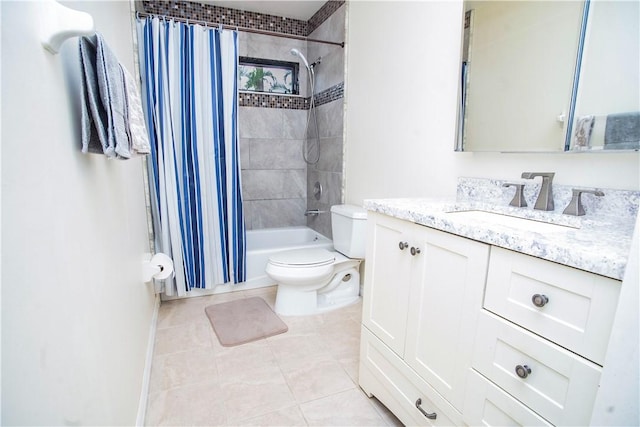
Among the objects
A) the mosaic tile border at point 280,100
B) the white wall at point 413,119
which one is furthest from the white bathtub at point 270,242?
the mosaic tile border at point 280,100

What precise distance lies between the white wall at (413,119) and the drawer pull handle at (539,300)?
550 millimetres

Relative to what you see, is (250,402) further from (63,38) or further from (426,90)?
(426,90)

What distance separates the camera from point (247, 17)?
305cm

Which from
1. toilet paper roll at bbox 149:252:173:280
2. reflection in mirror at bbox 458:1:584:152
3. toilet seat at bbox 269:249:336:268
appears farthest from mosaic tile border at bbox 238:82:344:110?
toilet paper roll at bbox 149:252:173:280

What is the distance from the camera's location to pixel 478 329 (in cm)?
92

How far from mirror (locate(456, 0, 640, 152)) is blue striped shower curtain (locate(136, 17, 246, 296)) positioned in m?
1.65

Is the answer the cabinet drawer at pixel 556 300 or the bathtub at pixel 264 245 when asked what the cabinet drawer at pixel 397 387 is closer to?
the cabinet drawer at pixel 556 300

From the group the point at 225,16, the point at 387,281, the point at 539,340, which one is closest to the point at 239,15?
the point at 225,16

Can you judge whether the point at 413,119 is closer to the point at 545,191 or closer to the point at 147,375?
the point at 545,191

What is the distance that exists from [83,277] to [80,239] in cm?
9

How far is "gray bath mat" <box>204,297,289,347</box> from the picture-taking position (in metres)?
1.99

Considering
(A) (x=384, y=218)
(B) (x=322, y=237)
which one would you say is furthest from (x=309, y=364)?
(B) (x=322, y=237)

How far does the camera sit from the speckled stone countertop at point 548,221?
69 cm

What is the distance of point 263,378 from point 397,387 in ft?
2.32
